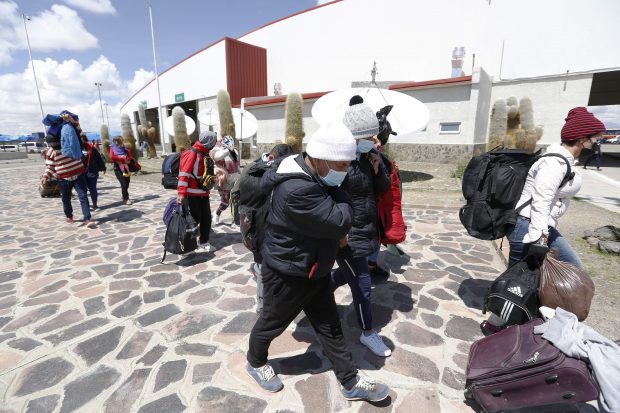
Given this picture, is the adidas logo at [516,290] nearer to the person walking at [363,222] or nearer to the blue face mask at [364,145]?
the person walking at [363,222]

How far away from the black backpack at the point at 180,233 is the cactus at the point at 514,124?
47.8ft

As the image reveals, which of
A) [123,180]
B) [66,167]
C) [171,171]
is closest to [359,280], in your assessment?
[171,171]

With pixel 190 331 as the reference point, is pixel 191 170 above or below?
above

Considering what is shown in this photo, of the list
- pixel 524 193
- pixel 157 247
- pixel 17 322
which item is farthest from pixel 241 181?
pixel 157 247

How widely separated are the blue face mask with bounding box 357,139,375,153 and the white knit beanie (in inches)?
2.2

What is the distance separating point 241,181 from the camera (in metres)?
2.48

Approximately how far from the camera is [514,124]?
52.3 ft

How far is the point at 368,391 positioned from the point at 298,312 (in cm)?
72

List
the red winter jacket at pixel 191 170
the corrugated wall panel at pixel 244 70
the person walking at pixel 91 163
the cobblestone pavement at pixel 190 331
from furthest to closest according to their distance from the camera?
the corrugated wall panel at pixel 244 70, the person walking at pixel 91 163, the red winter jacket at pixel 191 170, the cobblestone pavement at pixel 190 331

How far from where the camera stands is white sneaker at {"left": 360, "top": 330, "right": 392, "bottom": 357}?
2.63 metres

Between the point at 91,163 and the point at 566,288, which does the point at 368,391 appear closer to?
the point at 566,288

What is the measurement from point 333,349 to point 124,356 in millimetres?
1811

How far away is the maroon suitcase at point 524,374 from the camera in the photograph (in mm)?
1769

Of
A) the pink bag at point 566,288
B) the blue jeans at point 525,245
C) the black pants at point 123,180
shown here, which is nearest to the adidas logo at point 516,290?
the pink bag at point 566,288
